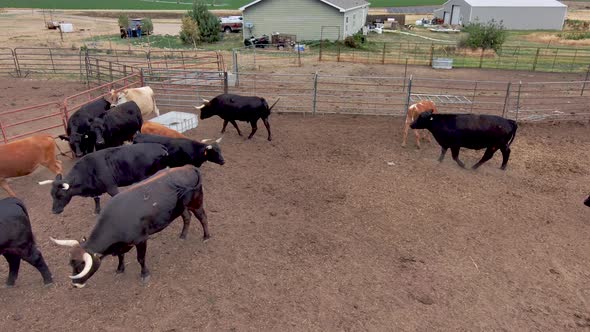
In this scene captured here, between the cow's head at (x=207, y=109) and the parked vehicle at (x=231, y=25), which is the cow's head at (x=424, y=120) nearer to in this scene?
the cow's head at (x=207, y=109)

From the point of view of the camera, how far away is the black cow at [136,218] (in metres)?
4.49

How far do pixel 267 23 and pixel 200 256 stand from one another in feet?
86.8

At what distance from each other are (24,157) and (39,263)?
2.90 meters

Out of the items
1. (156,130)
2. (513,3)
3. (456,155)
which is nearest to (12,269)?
(156,130)

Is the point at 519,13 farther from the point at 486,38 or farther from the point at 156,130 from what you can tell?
the point at 156,130

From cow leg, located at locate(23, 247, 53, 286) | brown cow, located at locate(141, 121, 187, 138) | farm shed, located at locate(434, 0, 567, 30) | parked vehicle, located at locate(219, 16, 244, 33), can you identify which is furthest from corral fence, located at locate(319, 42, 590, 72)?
cow leg, located at locate(23, 247, 53, 286)

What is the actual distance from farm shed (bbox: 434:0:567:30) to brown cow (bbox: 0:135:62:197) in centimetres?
4278

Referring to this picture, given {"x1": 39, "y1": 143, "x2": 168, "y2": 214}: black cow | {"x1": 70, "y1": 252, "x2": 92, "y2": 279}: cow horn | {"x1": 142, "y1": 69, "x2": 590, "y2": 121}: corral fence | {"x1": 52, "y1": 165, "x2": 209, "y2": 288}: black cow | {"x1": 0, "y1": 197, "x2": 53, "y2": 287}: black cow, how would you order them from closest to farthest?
{"x1": 70, "y1": 252, "x2": 92, "y2": 279}: cow horn
{"x1": 52, "y1": 165, "x2": 209, "y2": 288}: black cow
{"x1": 0, "y1": 197, "x2": 53, "y2": 287}: black cow
{"x1": 39, "y1": 143, "x2": 168, "y2": 214}: black cow
{"x1": 142, "y1": 69, "x2": 590, "y2": 121}: corral fence

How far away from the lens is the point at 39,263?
5.02 meters

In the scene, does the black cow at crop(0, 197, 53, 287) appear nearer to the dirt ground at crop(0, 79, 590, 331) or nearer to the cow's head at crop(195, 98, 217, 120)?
the dirt ground at crop(0, 79, 590, 331)

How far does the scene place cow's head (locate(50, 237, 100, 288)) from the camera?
437cm

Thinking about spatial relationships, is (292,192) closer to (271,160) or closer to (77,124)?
(271,160)

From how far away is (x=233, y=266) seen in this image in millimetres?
5586

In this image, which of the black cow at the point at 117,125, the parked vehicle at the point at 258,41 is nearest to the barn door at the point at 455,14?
the parked vehicle at the point at 258,41
